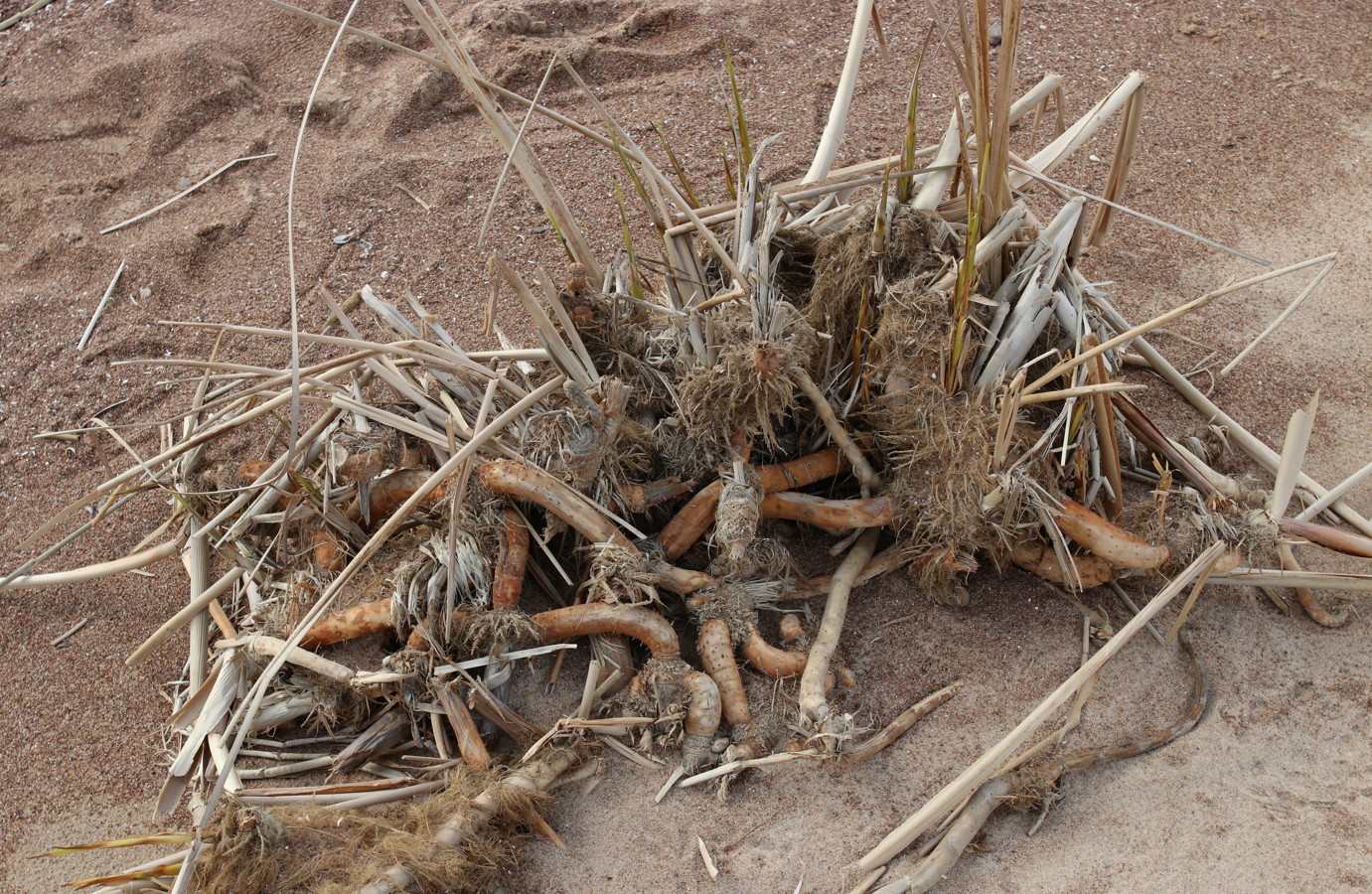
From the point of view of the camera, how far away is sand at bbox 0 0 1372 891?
1775mm

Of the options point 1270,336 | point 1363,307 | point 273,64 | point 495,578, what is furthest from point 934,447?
point 273,64

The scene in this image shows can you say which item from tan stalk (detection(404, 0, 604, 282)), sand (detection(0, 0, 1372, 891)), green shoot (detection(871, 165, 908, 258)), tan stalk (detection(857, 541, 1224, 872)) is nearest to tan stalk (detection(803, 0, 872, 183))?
green shoot (detection(871, 165, 908, 258))

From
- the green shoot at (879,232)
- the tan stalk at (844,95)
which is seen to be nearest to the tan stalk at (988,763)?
the green shoot at (879,232)

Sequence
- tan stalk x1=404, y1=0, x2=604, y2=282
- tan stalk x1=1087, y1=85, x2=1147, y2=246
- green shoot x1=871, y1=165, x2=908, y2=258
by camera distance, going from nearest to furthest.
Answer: tan stalk x1=404, y1=0, x2=604, y2=282, green shoot x1=871, y1=165, x2=908, y2=258, tan stalk x1=1087, y1=85, x2=1147, y2=246

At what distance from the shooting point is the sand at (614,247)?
1.78m

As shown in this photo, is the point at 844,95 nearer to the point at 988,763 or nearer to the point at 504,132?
the point at 504,132

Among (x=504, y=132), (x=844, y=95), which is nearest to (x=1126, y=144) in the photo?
(x=844, y=95)

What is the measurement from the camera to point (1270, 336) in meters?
2.64

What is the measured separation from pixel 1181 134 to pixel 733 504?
222 centimetres

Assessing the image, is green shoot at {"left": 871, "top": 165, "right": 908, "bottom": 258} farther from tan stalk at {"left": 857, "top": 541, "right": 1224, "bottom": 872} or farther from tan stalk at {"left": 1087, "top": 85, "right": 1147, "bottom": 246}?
tan stalk at {"left": 857, "top": 541, "right": 1224, "bottom": 872}

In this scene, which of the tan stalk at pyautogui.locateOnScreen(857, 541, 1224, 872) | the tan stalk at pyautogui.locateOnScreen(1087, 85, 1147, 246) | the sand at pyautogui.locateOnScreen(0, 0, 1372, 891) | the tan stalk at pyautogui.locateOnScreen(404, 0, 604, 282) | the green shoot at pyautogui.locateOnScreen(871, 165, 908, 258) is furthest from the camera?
the tan stalk at pyautogui.locateOnScreen(1087, 85, 1147, 246)

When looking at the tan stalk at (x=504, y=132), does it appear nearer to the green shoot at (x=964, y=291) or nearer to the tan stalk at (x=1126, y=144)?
the green shoot at (x=964, y=291)

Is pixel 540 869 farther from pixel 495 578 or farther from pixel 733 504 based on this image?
pixel 733 504

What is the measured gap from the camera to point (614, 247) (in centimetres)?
286
